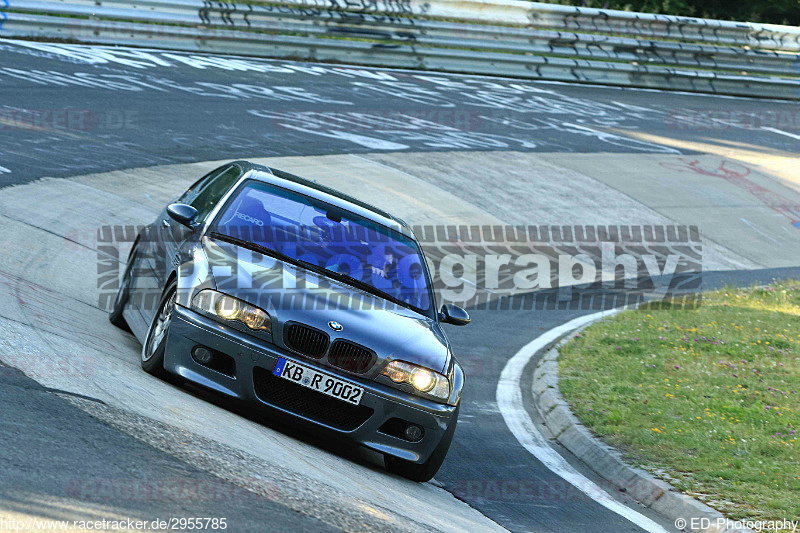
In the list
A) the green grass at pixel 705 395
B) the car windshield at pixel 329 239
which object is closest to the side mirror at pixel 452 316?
the car windshield at pixel 329 239

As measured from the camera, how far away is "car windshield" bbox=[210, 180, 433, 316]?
7.14 meters

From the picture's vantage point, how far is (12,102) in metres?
15.7

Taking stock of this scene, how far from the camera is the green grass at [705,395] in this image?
7.12 m

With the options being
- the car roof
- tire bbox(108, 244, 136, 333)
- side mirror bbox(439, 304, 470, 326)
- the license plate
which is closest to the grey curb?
side mirror bbox(439, 304, 470, 326)

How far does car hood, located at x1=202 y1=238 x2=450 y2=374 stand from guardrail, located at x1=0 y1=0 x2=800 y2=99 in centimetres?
1531

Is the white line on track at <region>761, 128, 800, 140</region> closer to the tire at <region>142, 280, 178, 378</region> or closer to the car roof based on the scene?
the car roof

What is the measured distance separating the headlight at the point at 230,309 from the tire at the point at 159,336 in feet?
0.71

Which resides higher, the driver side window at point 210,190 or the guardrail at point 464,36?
the guardrail at point 464,36

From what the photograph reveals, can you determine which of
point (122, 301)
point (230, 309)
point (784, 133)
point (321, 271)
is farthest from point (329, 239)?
point (784, 133)

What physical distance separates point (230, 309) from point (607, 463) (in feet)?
10.7

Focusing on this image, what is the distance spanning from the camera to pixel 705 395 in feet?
30.3

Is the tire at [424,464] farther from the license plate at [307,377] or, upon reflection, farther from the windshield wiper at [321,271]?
the windshield wiper at [321,271]

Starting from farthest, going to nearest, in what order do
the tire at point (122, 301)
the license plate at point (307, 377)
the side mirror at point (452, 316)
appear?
the tire at point (122, 301) < the side mirror at point (452, 316) < the license plate at point (307, 377)

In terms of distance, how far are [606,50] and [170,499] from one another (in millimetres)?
24832
